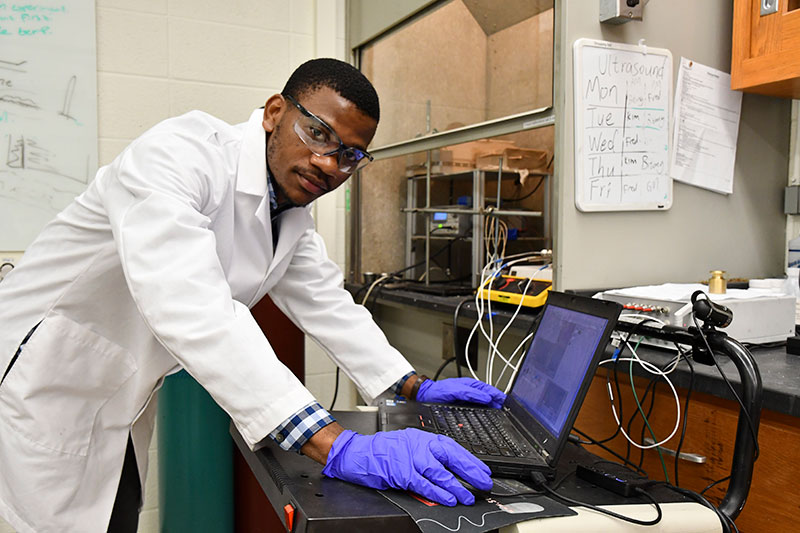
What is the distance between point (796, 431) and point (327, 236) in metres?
1.78

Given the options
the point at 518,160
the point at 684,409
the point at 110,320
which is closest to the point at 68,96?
the point at 110,320

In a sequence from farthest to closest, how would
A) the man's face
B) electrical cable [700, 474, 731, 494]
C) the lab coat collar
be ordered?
the lab coat collar → the man's face → electrical cable [700, 474, 731, 494]

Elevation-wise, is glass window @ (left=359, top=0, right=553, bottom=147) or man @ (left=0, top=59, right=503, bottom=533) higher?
glass window @ (left=359, top=0, right=553, bottom=147)

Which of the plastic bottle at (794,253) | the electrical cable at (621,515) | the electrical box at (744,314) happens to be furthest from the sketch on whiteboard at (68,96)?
the plastic bottle at (794,253)

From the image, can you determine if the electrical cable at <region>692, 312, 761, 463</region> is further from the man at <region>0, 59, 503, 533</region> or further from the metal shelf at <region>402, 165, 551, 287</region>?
the metal shelf at <region>402, 165, 551, 287</region>

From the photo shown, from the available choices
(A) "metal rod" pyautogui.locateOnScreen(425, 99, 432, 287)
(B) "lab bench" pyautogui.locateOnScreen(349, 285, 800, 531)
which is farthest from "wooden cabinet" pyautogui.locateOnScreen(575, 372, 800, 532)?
(A) "metal rod" pyautogui.locateOnScreen(425, 99, 432, 287)

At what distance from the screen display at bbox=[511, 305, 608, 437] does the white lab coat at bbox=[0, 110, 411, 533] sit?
1.12ft

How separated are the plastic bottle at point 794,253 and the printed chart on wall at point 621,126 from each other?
36 centimetres

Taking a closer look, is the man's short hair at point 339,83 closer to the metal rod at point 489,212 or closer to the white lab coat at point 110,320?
the white lab coat at point 110,320

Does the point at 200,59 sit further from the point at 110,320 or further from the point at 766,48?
the point at 766,48

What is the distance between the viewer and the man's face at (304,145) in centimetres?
106

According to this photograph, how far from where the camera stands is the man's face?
106 cm

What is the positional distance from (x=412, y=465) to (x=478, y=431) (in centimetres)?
23

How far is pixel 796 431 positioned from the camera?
859 mm
